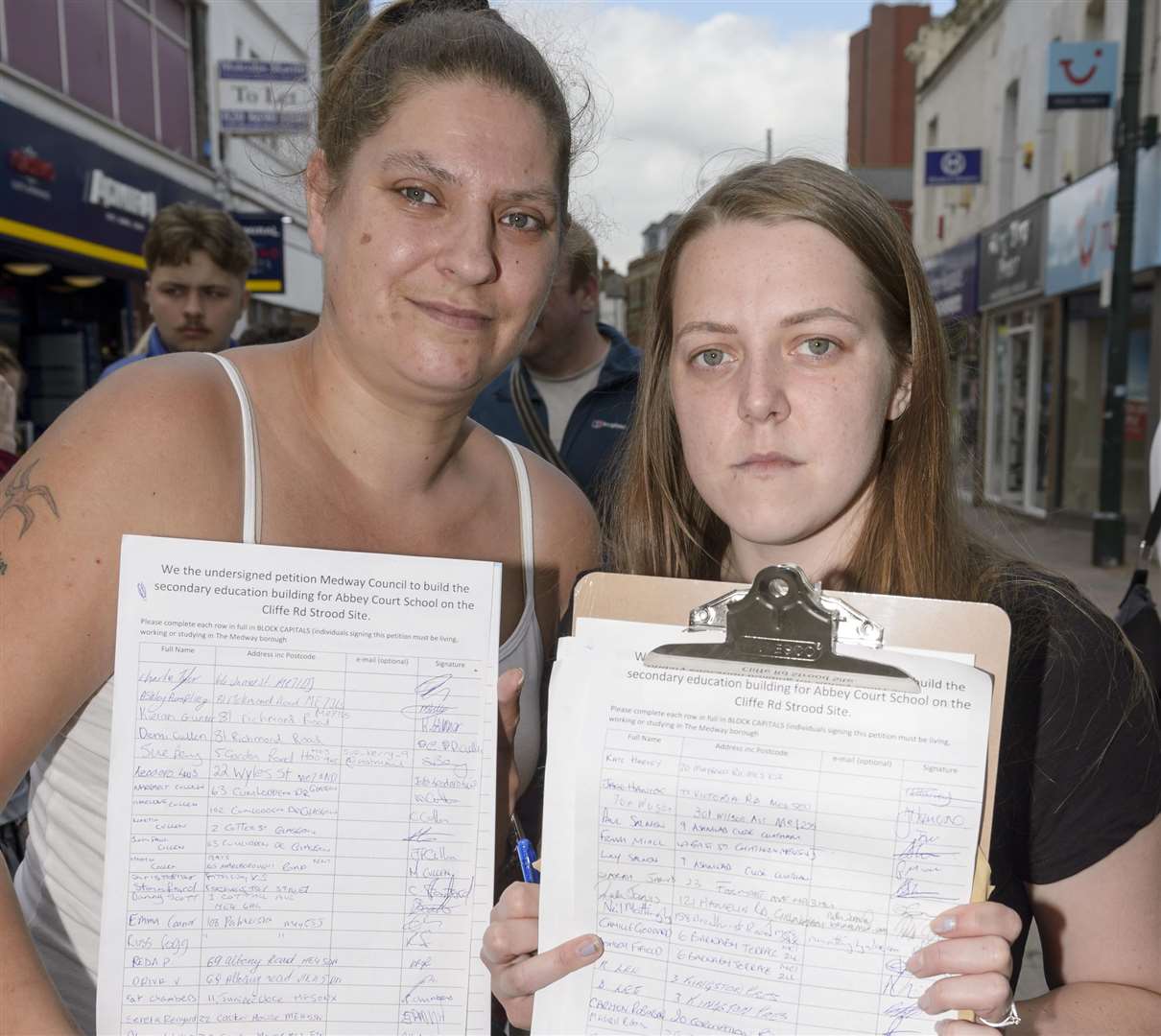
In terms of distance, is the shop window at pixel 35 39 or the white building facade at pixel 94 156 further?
the white building facade at pixel 94 156

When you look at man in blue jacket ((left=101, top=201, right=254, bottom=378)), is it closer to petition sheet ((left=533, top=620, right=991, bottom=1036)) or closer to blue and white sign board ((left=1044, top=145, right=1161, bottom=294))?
petition sheet ((left=533, top=620, right=991, bottom=1036))

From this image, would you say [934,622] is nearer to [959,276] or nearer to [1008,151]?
[1008,151]

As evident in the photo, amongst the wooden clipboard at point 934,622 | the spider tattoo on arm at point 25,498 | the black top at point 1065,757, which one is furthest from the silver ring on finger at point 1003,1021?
the spider tattoo on arm at point 25,498

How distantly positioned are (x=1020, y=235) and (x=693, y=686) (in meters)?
15.5

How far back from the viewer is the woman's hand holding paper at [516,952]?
4.00 feet

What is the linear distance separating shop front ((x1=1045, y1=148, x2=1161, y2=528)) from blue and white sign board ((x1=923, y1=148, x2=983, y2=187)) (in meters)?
3.25

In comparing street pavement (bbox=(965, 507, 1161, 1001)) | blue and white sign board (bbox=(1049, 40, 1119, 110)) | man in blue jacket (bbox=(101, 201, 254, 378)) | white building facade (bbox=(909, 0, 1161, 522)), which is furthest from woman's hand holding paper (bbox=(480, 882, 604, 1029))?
blue and white sign board (bbox=(1049, 40, 1119, 110))

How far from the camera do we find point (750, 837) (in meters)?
1.15

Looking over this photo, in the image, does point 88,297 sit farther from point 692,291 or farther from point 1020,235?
point 692,291

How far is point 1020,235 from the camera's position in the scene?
14875 millimetres

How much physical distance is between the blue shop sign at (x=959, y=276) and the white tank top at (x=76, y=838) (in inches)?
662

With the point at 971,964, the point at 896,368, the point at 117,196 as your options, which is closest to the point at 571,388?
the point at 896,368

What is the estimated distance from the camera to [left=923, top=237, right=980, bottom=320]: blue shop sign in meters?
17.8

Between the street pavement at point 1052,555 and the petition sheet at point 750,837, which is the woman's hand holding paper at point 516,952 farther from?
the street pavement at point 1052,555
